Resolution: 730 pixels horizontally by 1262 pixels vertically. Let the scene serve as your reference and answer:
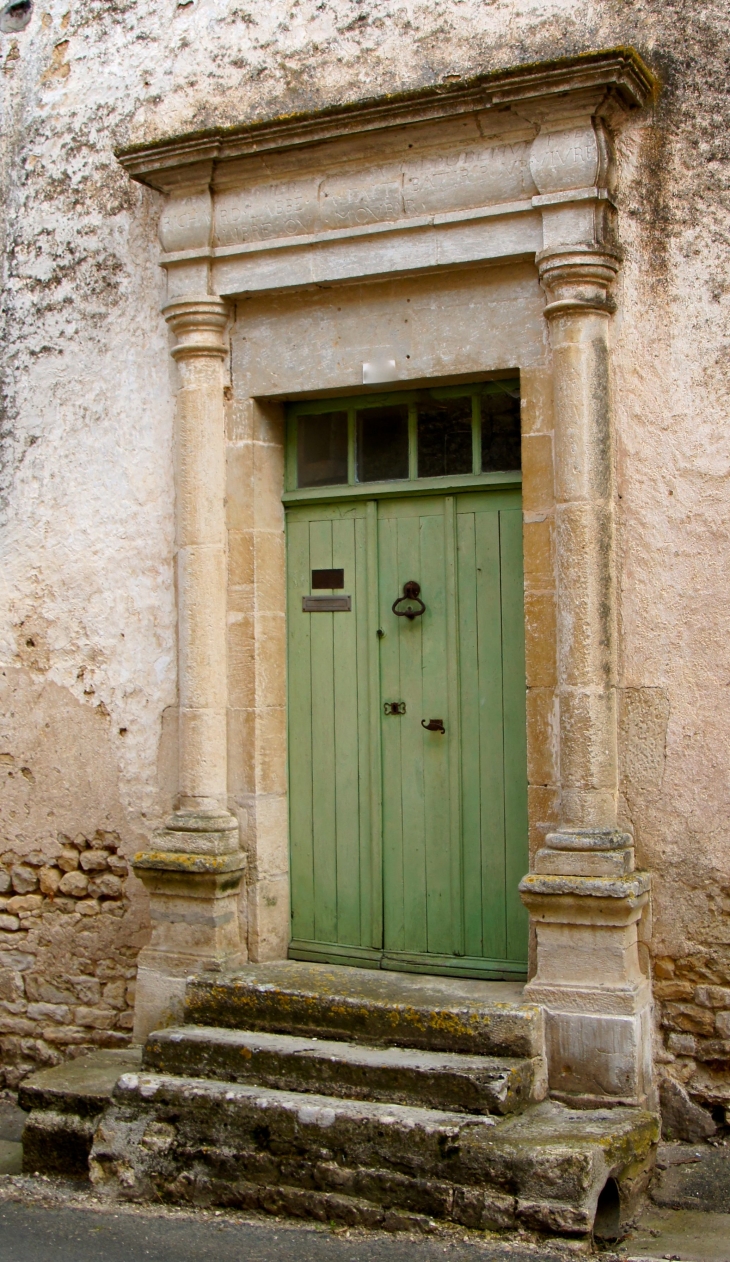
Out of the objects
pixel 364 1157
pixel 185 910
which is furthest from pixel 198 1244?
pixel 185 910

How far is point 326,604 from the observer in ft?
17.4

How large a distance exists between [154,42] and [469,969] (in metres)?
4.09

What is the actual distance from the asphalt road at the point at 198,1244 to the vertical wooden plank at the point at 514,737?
1332 millimetres

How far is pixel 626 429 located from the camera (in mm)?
4574

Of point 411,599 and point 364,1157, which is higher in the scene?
point 411,599

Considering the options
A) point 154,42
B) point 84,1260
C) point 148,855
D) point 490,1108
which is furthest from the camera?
point 154,42

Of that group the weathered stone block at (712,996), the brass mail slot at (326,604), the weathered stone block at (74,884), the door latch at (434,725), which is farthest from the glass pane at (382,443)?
the weathered stone block at (712,996)

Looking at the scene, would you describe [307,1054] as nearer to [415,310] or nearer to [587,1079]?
[587,1079]

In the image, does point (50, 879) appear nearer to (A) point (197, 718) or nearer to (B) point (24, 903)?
(B) point (24, 903)

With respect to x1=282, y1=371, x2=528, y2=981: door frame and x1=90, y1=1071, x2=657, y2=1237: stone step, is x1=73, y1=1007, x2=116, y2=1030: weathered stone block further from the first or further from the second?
x1=90, y1=1071, x2=657, y2=1237: stone step

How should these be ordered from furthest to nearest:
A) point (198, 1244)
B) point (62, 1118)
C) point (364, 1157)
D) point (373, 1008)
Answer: point (62, 1118), point (373, 1008), point (364, 1157), point (198, 1244)

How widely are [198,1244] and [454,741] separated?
78.9 inches

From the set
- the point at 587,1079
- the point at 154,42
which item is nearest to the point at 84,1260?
the point at 587,1079

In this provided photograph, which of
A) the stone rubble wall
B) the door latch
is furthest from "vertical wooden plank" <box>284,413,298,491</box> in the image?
the stone rubble wall
